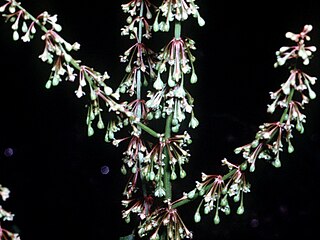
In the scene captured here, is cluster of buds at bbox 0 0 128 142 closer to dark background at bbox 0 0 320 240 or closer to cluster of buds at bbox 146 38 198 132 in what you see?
cluster of buds at bbox 146 38 198 132

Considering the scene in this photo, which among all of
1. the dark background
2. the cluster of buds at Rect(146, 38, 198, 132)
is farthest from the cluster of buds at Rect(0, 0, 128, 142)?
the dark background

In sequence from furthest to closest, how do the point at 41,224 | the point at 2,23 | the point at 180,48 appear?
the point at 2,23, the point at 41,224, the point at 180,48

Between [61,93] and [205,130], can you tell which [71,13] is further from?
[205,130]

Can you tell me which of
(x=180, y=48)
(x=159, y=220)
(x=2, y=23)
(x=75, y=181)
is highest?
(x=2, y=23)

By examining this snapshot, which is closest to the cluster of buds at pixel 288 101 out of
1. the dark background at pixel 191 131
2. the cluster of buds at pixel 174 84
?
the cluster of buds at pixel 174 84

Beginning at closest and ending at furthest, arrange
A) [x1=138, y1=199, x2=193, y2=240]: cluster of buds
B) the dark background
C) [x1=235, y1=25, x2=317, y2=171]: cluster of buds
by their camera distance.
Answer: [x1=235, y1=25, x2=317, y2=171]: cluster of buds, [x1=138, y1=199, x2=193, y2=240]: cluster of buds, the dark background

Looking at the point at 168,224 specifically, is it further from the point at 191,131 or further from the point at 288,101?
the point at 191,131

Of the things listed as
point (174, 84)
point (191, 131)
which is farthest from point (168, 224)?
point (191, 131)

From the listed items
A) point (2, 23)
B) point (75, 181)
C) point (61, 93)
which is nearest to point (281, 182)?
point (75, 181)
